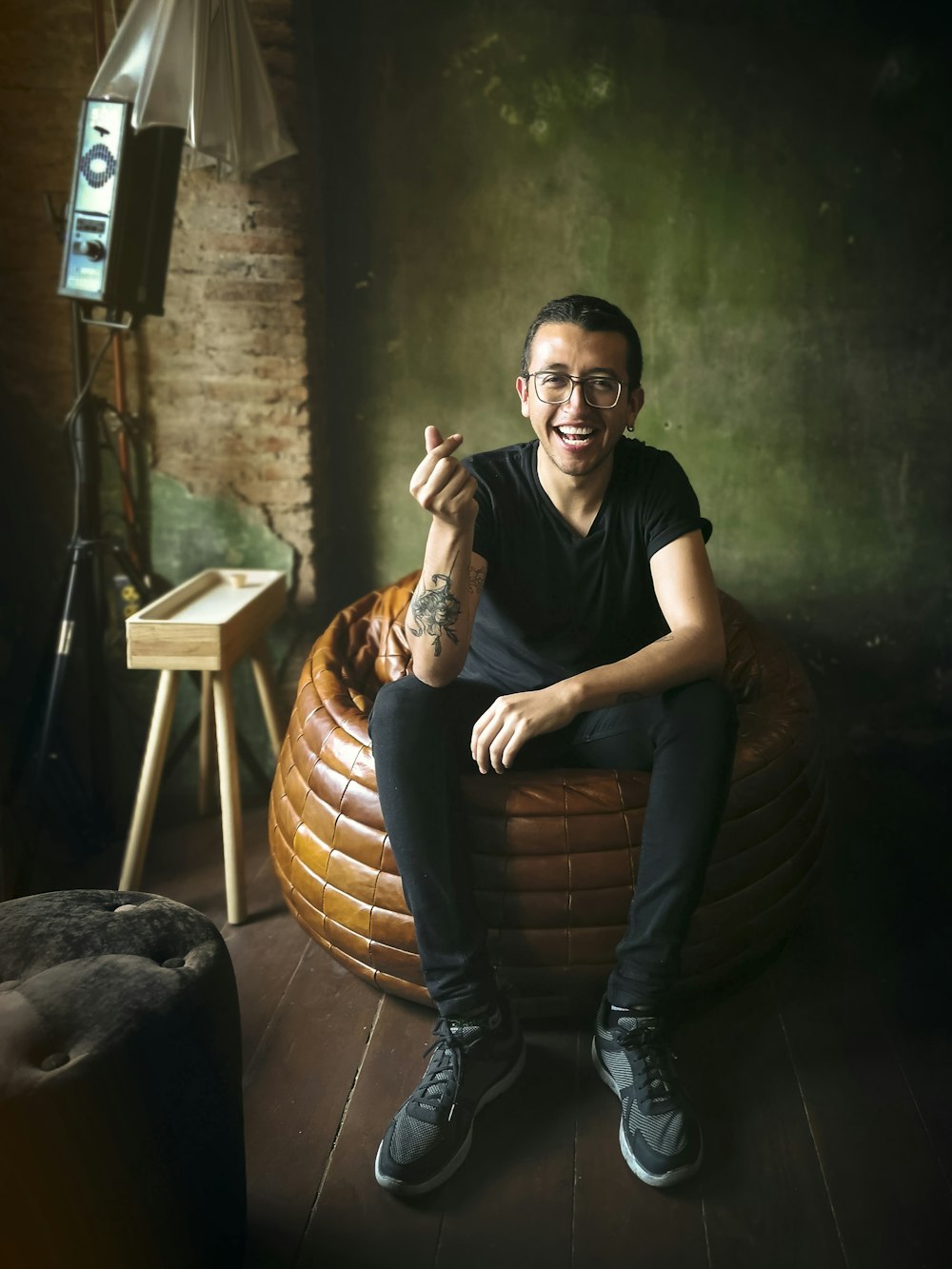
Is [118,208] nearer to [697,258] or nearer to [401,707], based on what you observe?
[401,707]

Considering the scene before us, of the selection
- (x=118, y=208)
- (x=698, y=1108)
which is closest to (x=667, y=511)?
(x=698, y=1108)

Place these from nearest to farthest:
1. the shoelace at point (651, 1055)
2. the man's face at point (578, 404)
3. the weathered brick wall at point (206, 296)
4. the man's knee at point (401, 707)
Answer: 1. the shoelace at point (651, 1055)
2. the man's knee at point (401, 707)
3. the man's face at point (578, 404)
4. the weathered brick wall at point (206, 296)

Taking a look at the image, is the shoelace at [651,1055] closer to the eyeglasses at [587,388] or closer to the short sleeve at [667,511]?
the short sleeve at [667,511]

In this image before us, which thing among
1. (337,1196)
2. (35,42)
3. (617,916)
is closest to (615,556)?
(617,916)

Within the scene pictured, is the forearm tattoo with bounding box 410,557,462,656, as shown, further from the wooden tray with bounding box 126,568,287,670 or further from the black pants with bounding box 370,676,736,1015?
the wooden tray with bounding box 126,568,287,670

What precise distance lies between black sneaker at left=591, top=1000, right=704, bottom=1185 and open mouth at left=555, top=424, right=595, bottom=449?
1.11 meters

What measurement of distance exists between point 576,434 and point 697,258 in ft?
4.53

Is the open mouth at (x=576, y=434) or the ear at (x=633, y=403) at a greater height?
the ear at (x=633, y=403)

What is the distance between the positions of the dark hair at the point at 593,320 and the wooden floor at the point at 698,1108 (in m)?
1.38

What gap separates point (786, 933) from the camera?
2164 millimetres

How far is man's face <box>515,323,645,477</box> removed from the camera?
6.22ft

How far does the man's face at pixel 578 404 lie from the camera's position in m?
1.90

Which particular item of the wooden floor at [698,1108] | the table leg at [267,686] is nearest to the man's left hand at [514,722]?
the wooden floor at [698,1108]

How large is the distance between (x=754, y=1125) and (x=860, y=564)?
2017mm
